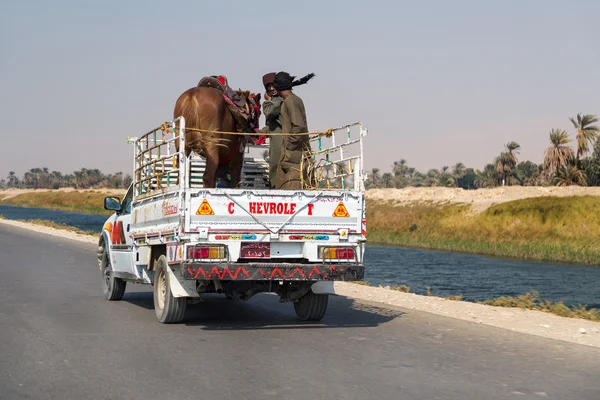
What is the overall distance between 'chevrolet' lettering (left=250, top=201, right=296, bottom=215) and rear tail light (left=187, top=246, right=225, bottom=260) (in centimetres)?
64

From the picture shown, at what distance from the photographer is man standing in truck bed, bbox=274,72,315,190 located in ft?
39.7

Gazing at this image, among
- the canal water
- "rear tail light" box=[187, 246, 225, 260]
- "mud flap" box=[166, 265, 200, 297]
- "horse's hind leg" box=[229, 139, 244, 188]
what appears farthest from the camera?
the canal water

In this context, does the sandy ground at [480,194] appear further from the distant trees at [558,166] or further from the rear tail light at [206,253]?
the rear tail light at [206,253]

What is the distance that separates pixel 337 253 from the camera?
1097 centimetres

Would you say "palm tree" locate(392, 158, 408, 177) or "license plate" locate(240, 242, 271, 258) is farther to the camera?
"palm tree" locate(392, 158, 408, 177)

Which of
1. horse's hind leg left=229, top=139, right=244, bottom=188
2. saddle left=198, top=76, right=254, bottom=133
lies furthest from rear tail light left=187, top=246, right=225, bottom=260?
saddle left=198, top=76, right=254, bottom=133

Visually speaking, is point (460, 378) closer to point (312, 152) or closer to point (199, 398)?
point (199, 398)

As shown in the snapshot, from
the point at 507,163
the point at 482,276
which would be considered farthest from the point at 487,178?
the point at 482,276

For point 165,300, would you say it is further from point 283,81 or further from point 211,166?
point 283,81

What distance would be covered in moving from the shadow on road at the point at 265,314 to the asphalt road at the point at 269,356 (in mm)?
29

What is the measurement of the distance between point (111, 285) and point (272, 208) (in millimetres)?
4674

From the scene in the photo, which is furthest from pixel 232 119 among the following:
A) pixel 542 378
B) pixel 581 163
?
pixel 581 163

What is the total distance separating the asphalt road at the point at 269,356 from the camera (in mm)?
7207

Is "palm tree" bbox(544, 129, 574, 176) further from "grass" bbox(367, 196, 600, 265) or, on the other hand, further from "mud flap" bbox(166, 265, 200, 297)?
"mud flap" bbox(166, 265, 200, 297)
